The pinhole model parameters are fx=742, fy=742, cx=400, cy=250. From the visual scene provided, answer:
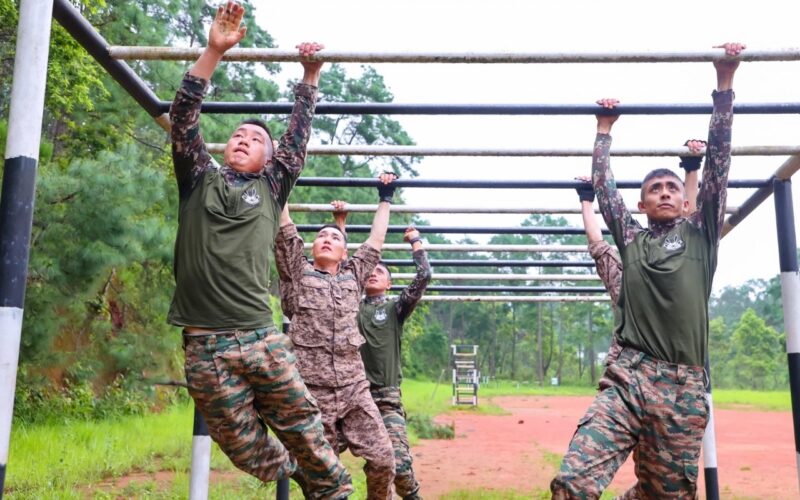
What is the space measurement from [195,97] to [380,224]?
2089 mm

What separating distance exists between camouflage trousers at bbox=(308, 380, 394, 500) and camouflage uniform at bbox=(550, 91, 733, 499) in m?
1.77

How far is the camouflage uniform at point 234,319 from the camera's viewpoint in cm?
293

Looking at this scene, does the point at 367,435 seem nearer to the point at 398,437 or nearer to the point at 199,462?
the point at 398,437

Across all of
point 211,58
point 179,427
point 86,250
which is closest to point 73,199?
point 86,250

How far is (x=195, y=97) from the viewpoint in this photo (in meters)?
2.97

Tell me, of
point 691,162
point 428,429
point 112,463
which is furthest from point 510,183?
point 428,429

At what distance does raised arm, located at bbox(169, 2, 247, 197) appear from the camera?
2.93 m

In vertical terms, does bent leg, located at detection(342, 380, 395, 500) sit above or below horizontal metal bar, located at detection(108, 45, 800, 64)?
below

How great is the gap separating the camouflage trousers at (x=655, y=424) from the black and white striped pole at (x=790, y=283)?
123cm

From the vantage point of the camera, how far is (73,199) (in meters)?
8.62

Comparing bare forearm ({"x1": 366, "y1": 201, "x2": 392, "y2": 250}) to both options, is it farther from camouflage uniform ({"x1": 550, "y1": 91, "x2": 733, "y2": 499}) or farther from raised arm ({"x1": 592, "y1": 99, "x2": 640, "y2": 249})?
camouflage uniform ({"x1": 550, "y1": 91, "x2": 733, "y2": 499})

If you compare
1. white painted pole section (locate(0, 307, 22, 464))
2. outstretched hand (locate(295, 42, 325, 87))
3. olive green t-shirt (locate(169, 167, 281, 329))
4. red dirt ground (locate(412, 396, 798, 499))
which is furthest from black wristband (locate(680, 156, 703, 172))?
red dirt ground (locate(412, 396, 798, 499))

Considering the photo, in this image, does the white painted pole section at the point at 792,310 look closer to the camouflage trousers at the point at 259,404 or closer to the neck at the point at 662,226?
the neck at the point at 662,226

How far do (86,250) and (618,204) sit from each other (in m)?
6.65
